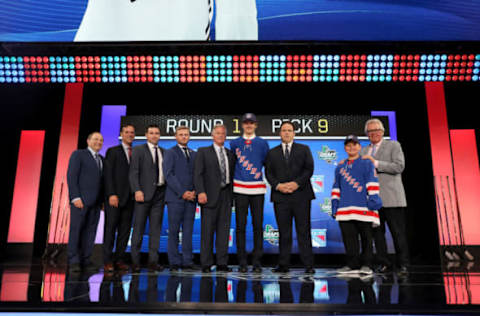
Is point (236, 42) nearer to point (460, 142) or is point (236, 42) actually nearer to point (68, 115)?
point (68, 115)

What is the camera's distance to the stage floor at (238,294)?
2291 mm

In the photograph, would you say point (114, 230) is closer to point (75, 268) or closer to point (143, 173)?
point (75, 268)

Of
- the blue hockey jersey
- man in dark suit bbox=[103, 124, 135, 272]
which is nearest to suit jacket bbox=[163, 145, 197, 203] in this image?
man in dark suit bbox=[103, 124, 135, 272]

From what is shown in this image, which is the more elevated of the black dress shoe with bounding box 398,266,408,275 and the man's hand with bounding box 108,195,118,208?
the man's hand with bounding box 108,195,118,208

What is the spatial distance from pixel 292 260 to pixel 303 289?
9.02 ft

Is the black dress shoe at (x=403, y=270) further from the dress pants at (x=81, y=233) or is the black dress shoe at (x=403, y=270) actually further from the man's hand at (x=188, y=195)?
the dress pants at (x=81, y=233)

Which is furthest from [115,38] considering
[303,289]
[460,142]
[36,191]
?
[460,142]

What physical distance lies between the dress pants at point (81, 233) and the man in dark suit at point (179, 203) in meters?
1.00

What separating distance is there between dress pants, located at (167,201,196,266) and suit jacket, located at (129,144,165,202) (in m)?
0.30

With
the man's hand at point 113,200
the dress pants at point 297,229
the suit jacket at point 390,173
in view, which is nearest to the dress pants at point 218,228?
the dress pants at point 297,229

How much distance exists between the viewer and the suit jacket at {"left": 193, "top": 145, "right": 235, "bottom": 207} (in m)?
4.32

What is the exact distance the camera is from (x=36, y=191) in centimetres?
636

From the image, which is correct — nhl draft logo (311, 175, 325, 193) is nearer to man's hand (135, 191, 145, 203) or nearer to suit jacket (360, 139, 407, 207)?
suit jacket (360, 139, 407, 207)

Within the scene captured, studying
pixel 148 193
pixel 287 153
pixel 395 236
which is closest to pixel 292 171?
pixel 287 153
